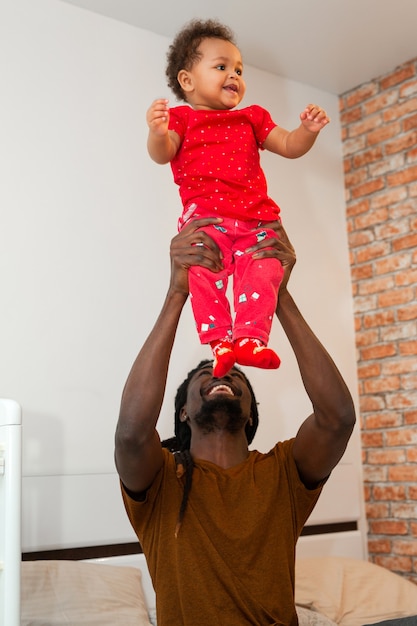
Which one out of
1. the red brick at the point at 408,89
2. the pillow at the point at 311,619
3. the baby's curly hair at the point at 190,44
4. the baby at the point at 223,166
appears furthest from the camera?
the red brick at the point at 408,89

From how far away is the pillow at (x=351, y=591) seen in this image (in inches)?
109

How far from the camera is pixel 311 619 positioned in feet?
8.23

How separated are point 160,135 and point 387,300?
2.00 metres

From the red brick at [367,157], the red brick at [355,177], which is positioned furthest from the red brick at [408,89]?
the red brick at [355,177]

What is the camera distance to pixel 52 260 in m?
2.87

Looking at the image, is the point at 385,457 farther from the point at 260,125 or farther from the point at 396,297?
the point at 260,125

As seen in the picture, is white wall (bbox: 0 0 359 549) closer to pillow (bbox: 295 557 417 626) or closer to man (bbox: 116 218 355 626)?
pillow (bbox: 295 557 417 626)

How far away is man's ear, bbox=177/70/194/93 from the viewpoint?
1.99 metres

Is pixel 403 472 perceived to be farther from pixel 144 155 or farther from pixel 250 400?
pixel 144 155

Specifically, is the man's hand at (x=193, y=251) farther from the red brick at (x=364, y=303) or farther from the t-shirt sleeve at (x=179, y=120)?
the red brick at (x=364, y=303)

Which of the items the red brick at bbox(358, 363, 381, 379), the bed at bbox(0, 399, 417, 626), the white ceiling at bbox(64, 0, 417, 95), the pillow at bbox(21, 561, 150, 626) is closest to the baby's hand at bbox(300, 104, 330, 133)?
the bed at bbox(0, 399, 417, 626)

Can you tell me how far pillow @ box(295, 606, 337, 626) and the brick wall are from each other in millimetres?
919

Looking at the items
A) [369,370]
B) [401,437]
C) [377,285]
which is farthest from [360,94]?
[401,437]

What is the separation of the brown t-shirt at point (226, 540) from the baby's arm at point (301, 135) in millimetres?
781
